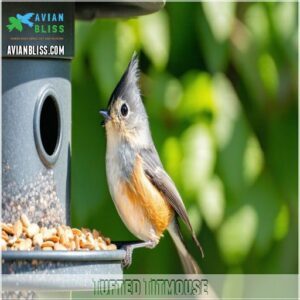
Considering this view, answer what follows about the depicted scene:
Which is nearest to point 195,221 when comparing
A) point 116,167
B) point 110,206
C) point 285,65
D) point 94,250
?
point 110,206

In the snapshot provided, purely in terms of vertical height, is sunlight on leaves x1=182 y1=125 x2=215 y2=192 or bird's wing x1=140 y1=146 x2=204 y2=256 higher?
sunlight on leaves x1=182 y1=125 x2=215 y2=192

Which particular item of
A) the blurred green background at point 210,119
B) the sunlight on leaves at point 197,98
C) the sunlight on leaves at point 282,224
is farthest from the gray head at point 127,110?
the sunlight on leaves at point 282,224

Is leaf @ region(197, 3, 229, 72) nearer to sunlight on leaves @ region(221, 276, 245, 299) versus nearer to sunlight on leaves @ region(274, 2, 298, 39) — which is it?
sunlight on leaves @ region(274, 2, 298, 39)

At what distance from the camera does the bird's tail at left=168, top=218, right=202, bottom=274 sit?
4.71 metres

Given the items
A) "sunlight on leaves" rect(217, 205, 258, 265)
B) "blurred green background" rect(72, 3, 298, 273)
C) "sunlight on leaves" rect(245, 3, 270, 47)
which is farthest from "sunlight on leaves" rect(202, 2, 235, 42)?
"sunlight on leaves" rect(217, 205, 258, 265)

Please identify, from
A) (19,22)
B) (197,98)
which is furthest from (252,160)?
(19,22)

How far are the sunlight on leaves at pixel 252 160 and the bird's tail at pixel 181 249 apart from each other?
2.54 feet

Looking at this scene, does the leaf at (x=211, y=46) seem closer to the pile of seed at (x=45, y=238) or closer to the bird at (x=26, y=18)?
the bird at (x=26, y=18)

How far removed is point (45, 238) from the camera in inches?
158

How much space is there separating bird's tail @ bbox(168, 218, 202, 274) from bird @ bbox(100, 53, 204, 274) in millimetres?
208

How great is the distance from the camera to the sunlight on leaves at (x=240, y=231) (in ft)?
18.8

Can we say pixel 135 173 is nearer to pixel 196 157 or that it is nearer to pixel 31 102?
pixel 31 102

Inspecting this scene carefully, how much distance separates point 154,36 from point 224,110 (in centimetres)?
52

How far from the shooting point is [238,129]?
5.64 m
